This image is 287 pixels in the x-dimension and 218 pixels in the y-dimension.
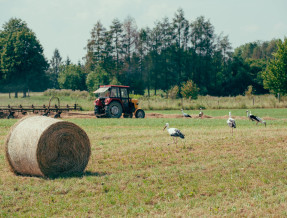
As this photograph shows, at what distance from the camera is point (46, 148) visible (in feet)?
33.7

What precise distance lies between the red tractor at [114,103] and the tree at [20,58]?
54599 millimetres

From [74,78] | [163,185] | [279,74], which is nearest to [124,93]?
[163,185]

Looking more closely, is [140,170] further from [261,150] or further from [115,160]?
[261,150]

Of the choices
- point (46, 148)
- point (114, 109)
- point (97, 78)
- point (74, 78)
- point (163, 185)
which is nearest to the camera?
point (163, 185)

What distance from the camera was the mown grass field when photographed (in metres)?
7.80

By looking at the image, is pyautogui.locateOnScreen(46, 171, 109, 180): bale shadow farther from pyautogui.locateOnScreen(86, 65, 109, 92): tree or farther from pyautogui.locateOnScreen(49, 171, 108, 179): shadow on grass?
pyautogui.locateOnScreen(86, 65, 109, 92): tree

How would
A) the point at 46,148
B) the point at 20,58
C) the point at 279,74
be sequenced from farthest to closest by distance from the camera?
1. the point at 20,58
2. the point at 279,74
3. the point at 46,148

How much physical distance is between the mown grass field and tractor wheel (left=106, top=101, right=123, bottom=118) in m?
16.2

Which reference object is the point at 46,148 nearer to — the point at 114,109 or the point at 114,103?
the point at 114,109

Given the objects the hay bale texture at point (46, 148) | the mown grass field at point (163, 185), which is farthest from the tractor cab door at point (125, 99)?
the hay bale texture at point (46, 148)

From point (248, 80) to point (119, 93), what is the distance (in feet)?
232

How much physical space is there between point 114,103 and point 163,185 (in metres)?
22.3

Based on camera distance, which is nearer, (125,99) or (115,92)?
(115,92)

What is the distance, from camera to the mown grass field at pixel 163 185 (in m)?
7.80
